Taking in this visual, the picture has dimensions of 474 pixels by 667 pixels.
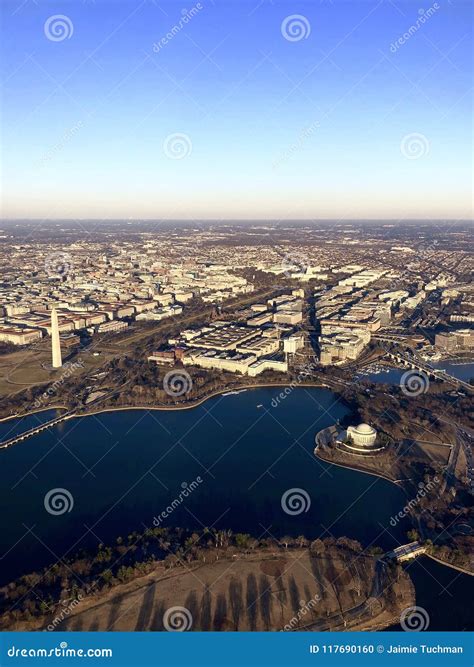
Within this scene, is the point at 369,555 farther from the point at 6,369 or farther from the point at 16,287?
the point at 16,287

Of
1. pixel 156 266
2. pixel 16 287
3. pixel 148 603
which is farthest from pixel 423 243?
pixel 148 603

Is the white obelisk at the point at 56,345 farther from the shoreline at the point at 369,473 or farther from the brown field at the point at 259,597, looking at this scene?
the brown field at the point at 259,597

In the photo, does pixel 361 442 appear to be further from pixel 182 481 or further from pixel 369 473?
pixel 182 481

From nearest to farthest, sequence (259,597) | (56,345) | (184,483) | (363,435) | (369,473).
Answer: (259,597), (184,483), (369,473), (363,435), (56,345)

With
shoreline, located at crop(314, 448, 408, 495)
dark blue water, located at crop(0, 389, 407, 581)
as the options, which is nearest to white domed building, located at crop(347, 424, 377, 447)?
shoreline, located at crop(314, 448, 408, 495)

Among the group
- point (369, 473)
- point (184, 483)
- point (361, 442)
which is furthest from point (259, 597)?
point (361, 442)
